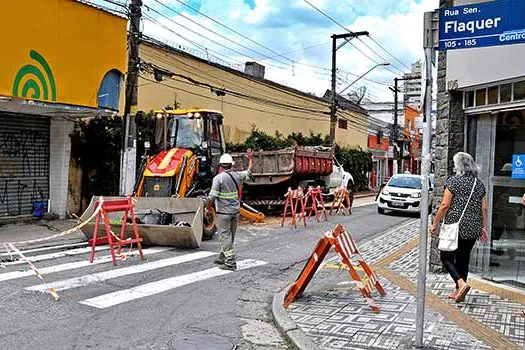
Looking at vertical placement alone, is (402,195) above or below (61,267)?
above

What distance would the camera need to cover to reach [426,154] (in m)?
5.16

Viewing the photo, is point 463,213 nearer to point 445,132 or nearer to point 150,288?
point 445,132

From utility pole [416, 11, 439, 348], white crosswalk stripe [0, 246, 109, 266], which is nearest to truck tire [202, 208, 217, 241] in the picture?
white crosswalk stripe [0, 246, 109, 266]

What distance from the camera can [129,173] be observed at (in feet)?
51.1

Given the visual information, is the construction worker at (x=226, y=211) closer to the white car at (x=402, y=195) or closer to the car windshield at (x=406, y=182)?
the white car at (x=402, y=195)

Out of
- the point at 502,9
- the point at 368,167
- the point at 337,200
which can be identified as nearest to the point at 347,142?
the point at 368,167

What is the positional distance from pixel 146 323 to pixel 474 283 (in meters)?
4.78

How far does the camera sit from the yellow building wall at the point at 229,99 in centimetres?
2127

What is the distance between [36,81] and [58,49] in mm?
1120

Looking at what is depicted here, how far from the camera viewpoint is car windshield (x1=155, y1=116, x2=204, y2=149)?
1370 centimetres

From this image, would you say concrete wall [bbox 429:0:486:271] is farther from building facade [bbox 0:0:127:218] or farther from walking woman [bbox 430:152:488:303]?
building facade [bbox 0:0:127:218]

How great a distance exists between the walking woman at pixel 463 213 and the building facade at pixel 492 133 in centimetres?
103

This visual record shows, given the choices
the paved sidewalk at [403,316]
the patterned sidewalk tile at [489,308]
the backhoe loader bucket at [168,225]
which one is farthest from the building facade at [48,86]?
the patterned sidewalk tile at [489,308]

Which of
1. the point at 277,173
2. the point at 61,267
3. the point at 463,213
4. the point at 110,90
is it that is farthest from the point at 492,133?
the point at 277,173
